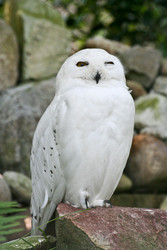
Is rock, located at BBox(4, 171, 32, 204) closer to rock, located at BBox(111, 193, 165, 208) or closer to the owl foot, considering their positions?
rock, located at BBox(111, 193, 165, 208)

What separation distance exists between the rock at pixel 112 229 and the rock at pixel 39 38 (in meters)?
5.06

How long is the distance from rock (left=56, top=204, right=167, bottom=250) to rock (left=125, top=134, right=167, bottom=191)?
4.06 metres

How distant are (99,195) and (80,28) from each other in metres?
6.99

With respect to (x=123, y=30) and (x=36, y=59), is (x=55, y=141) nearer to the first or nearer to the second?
(x=36, y=59)

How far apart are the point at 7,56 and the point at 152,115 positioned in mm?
2735

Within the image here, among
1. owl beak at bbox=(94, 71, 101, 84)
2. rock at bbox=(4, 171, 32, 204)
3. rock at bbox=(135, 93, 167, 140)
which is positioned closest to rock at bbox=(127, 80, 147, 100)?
rock at bbox=(135, 93, 167, 140)

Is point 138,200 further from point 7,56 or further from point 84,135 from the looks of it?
point 84,135

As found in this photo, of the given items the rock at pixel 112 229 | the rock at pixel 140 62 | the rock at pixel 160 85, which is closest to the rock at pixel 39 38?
the rock at pixel 140 62

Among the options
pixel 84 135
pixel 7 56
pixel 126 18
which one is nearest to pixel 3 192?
pixel 84 135

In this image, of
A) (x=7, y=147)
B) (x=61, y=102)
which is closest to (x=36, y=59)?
(x=7, y=147)

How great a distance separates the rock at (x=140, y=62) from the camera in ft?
26.3

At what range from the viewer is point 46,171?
8.53ft

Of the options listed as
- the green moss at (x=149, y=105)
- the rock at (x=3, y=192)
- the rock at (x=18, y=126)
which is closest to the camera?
the rock at (x=3, y=192)

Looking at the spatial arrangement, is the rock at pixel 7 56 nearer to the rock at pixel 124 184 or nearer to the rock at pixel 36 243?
the rock at pixel 124 184
